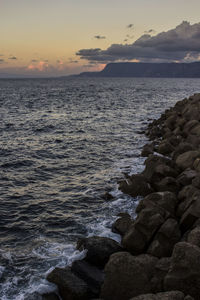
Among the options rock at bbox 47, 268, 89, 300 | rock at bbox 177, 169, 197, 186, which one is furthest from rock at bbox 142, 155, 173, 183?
rock at bbox 47, 268, 89, 300

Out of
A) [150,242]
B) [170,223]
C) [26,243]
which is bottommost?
[26,243]

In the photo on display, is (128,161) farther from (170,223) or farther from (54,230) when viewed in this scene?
(170,223)

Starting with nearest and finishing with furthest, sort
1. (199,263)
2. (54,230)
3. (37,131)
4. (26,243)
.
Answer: (199,263) → (26,243) → (54,230) → (37,131)

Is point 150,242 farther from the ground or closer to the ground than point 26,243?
farther from the ground

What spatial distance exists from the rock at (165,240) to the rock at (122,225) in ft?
6.30

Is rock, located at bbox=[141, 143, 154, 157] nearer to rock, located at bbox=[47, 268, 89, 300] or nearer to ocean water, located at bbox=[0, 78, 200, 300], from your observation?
ocean water, located at bbox=[0, 78, 200, 300]

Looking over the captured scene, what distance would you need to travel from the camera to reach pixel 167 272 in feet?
23.2

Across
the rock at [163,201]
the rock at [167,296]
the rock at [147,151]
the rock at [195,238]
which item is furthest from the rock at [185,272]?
the rock at [147,151]

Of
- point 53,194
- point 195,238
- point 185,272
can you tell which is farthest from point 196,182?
point 53,194

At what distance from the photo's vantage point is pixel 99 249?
881cm

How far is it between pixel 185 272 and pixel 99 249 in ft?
9.91

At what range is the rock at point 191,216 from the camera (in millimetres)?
9486

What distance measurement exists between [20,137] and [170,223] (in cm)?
2187

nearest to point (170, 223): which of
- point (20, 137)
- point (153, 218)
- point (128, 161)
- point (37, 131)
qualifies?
point (153, 218)
